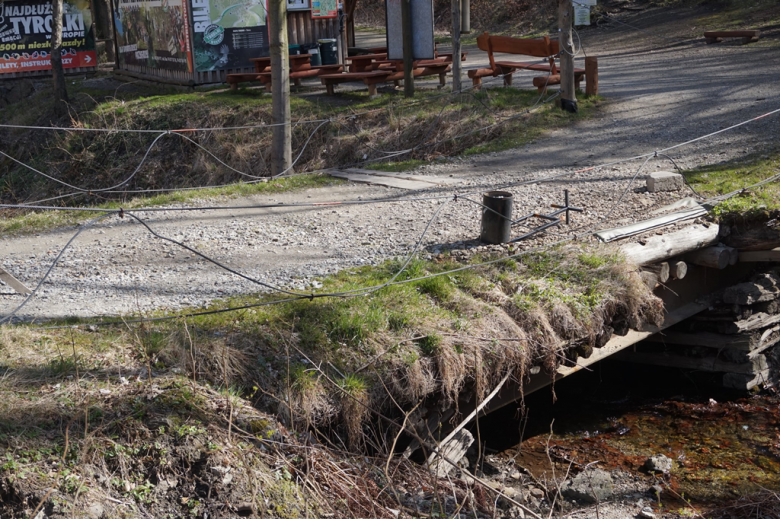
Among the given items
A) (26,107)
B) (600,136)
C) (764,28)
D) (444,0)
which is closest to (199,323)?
(600,136)

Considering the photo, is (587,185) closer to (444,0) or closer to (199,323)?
(199,323)

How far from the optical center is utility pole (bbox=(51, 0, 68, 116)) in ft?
53.9

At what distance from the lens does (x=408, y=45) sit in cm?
1462

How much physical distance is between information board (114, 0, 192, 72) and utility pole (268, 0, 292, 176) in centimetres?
778

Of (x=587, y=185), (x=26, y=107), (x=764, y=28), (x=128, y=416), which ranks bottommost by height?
(x=128, y=416)

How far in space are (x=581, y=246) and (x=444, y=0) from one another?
29.8 metres

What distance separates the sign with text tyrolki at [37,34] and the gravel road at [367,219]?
1387 centimetres

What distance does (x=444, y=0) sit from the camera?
34969mm

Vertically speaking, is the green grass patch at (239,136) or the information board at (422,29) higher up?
the information board at (422,29)

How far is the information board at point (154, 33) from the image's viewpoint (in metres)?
17.9

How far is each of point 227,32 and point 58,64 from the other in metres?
3.80

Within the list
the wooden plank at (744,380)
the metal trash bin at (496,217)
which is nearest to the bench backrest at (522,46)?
the wooden plank at (744,380)

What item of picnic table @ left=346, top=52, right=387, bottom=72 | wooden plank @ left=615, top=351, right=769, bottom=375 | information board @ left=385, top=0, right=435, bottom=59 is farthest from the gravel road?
picnic table @ left=346, top=52, right=387, bottom=72

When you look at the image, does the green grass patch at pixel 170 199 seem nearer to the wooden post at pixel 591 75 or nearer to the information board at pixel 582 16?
the wooden post at pixel 591 75
